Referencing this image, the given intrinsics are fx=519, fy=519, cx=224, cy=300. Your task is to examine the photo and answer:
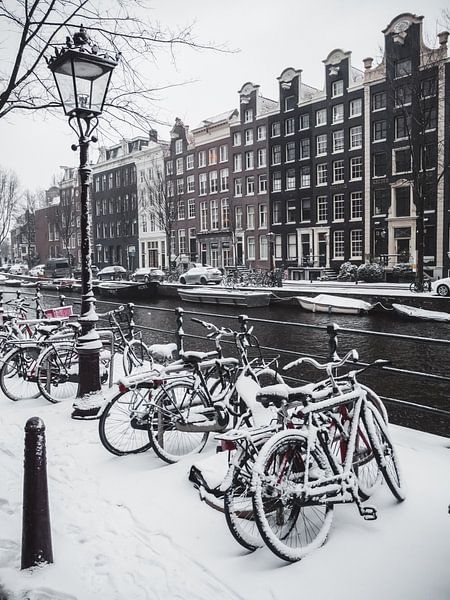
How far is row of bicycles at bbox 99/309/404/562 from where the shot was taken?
2.89m

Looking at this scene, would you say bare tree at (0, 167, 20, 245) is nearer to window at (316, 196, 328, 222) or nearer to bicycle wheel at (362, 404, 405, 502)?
window at (316, 196, 328, 222)

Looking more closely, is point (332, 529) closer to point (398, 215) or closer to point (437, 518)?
point (437, 518)

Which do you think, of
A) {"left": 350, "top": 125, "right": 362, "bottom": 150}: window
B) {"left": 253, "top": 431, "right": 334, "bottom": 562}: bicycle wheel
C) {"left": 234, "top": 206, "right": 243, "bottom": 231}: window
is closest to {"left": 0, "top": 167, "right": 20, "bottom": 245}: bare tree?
{"left": 234, "top": 206, "right": 243, "bottom": 231}: window

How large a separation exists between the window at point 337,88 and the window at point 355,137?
10.6 ft

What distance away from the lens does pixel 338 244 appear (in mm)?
40438

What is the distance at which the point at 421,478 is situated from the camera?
3820mm

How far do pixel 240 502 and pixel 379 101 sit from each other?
38909 mm

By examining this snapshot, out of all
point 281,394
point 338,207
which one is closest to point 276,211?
point 338,207

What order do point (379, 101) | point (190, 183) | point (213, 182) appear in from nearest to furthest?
point (379, 101), point (213, 182), point (190, 183)

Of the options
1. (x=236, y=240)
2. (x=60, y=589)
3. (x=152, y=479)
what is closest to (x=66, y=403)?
(x=152, y=479)

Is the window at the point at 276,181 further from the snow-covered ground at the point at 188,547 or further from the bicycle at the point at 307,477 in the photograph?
the bicycle at the point at 307,477

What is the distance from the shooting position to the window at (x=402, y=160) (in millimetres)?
35375

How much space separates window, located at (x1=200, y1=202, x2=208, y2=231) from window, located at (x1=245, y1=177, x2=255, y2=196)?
638 cm

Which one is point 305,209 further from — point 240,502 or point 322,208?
point 240,502
